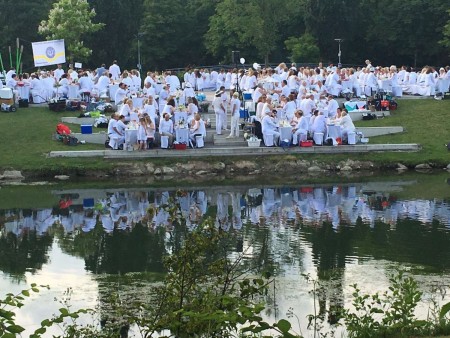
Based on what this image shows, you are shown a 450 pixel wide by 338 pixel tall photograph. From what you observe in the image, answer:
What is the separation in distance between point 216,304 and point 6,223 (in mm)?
16576

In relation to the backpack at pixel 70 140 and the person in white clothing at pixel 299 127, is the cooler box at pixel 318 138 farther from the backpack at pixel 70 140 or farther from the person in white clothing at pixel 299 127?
the backpack at pixel 70 140

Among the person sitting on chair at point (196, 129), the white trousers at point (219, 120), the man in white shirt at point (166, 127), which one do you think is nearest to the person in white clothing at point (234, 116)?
the white trousers at point (219, 120)

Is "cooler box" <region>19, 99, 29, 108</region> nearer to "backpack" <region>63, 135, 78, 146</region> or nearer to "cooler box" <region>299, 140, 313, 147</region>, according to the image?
"backpack" <region>63, 135, 78, 146</region>

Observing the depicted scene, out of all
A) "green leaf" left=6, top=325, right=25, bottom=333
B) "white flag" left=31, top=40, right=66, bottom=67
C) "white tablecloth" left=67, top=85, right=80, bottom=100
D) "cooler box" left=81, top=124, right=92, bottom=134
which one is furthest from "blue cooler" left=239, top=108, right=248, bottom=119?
"green leaf" left=6, top=325, right=25, bottom=333

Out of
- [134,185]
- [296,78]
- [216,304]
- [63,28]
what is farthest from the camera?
[63,28]

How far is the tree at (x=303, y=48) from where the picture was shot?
5778 cm

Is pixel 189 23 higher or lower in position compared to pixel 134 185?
higher

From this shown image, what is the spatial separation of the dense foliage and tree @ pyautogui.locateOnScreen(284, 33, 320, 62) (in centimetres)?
6

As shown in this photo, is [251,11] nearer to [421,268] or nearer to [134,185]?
[134,185]

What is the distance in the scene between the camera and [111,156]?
33.5 m

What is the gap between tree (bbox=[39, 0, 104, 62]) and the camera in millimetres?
50594

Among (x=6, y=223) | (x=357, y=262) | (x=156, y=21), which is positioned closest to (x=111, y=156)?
(x=6, y=223)

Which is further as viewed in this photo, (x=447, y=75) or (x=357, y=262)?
(x=447, y=75)

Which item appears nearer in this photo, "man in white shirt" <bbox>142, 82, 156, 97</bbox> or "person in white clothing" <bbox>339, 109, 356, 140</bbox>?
"person in white clothing" <bbox>339, 109, 356, 140</bbox>
